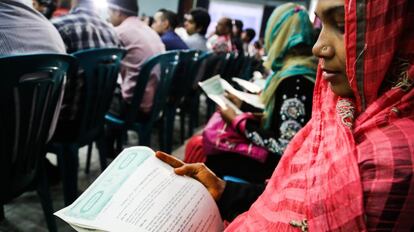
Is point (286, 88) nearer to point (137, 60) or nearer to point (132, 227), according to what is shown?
point (132, 227)

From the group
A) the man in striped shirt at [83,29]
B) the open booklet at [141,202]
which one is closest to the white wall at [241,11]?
the man in striped shirt at [83,29]

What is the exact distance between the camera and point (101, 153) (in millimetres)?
1802

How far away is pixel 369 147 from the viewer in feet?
1.64

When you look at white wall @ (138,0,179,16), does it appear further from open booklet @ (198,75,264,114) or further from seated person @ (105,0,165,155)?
open booklet @ (198,75,264,114)

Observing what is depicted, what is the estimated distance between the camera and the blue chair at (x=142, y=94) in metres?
1.86

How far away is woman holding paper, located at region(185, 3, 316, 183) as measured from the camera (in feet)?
4.24

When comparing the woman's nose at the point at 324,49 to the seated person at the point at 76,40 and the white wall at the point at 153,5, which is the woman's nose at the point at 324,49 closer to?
the seated person at the point at 76,40

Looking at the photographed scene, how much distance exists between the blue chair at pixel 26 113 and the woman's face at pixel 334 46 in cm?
70

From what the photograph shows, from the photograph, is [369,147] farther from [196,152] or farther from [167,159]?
[196,152]

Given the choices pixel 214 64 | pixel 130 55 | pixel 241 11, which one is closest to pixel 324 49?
pixel 130 55

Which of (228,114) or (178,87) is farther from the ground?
(228,114)

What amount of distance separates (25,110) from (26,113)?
0.01 metres

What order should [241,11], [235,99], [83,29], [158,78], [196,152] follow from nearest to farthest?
[196,152] → [83,29] → [235,99] → [158,78] → [241,11]

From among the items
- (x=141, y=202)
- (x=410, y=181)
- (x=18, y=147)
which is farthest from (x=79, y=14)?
(x=410, y=181)
